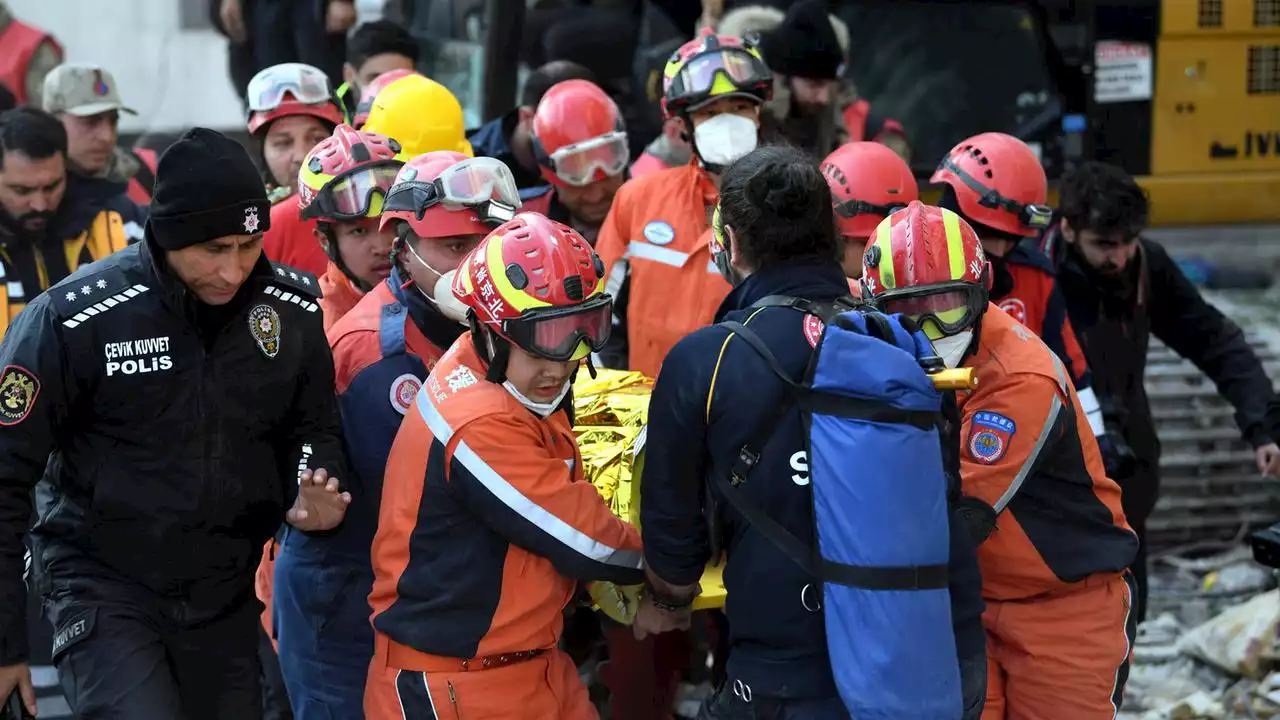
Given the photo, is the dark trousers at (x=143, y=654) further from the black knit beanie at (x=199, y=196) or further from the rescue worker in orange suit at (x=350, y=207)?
the rescue worker in orange suit at (x=350, y=207)

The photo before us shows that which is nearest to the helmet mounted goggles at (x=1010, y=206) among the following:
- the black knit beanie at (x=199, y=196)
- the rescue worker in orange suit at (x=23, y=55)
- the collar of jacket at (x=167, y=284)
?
the black knit beanie at (x=199, y=196)

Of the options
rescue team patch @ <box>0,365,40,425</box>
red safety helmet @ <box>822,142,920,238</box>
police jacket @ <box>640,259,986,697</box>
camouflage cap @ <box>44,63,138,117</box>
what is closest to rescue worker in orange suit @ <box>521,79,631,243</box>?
red safety helmet @ <box>822,142,920,238</box>

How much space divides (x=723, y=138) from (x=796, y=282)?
2.20 meters

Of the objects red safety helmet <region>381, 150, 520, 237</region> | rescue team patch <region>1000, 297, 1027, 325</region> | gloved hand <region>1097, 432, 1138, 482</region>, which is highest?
red safety helmet <region>381, 150, 520, 237</region>

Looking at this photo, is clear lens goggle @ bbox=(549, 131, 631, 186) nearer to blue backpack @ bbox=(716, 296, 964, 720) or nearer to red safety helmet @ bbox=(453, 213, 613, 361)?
red safety helmet @ bbox=(453, 213, 613, 361)

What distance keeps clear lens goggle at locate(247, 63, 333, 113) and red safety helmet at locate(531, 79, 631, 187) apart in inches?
34.2

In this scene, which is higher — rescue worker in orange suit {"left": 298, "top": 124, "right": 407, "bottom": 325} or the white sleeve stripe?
rescue worker in orange suit {"left": 298, "top": 124, "right": 407, "bottom": 325}

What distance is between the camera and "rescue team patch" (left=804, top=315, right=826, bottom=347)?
3229 mm

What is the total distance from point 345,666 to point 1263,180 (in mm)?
6361

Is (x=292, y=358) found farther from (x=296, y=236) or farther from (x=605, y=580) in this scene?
(x=296, y=236)

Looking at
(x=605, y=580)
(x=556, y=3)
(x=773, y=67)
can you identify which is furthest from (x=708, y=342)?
(x=556, y=3)

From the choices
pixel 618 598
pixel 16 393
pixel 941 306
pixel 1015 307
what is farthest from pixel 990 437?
pixel 16 393

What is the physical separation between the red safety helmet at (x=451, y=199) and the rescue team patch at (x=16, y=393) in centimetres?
106

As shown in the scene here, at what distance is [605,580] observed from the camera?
357 centimetres
